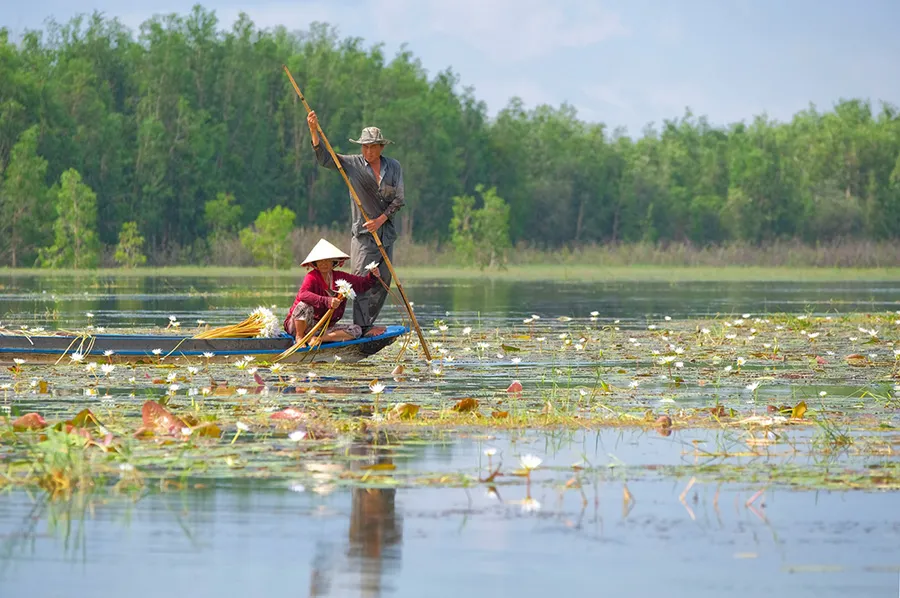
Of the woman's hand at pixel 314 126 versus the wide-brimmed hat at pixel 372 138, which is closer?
the woman's hand at pixel 314 126

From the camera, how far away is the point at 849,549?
18.5 feet

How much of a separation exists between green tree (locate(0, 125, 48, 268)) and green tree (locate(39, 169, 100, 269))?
93.9 inches

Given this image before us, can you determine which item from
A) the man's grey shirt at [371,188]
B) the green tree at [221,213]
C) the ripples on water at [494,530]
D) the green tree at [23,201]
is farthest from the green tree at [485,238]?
A: the ripples on water at [494,530]

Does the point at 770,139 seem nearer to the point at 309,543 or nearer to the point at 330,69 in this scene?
the point at 330,69

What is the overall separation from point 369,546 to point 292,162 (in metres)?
58.8

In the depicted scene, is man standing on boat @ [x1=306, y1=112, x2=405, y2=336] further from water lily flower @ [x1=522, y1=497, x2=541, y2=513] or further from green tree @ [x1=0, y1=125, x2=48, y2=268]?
green tree @ [x1=0, y1=125, x2=48, y2=268]

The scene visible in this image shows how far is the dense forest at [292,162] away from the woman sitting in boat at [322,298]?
35302 millimetres

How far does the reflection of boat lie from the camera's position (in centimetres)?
1244

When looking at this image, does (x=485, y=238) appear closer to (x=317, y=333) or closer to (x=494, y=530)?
(x=317, y=333)

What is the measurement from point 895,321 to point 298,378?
9547 millimetres

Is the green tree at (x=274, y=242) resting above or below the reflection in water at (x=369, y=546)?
above

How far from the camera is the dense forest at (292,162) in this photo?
177ft

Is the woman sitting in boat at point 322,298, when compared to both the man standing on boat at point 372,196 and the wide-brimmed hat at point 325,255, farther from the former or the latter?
the man standing on boat at point 372,196

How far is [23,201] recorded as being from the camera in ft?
161
